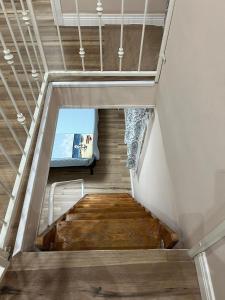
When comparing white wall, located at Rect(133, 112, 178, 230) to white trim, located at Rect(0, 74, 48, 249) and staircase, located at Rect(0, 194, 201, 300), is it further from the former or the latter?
white trim, located at Rect(0, 74, 48, 249)

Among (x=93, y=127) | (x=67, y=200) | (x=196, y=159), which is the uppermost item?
(x=93, y=127)

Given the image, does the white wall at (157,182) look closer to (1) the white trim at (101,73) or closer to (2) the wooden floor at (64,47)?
(1) the white trim at (101,73)

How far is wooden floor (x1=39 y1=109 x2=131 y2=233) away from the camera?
4363 millimetres

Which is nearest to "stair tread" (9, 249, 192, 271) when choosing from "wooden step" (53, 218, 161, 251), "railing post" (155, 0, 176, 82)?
"wooden step" (53, 218, 161, 251)

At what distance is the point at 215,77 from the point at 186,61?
456 mm

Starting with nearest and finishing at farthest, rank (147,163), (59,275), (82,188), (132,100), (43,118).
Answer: (59,275) → (43,118) → (132,100) → (147,163) → (82,188)

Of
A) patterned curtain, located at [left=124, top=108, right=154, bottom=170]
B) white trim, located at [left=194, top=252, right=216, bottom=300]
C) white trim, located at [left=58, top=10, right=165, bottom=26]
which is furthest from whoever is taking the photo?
patterned curtain, located at [left=124, top=108, right=154, bottom=170]

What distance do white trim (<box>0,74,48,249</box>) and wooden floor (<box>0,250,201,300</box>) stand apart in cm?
18

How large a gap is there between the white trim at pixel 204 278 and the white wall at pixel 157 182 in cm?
64

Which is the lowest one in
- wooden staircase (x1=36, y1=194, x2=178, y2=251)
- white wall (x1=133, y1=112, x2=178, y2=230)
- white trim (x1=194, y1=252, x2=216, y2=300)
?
white trim (x1=194, y1=252, x2=216, y2=300)

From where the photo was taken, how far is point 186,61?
158 centimetres

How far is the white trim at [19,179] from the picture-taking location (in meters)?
1.42

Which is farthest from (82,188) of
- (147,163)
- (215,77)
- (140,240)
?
(215,77)

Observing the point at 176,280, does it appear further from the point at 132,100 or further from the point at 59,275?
the point at 132,100
